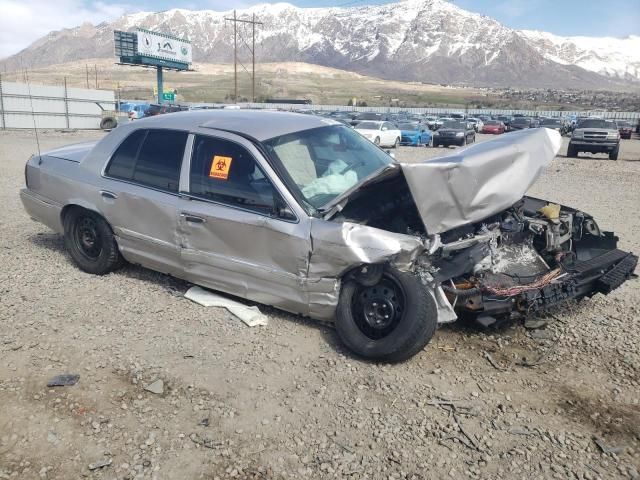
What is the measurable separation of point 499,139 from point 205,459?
3594mm

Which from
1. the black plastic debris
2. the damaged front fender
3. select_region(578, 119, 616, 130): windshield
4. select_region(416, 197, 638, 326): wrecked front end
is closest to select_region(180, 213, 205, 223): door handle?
the damaged front fender

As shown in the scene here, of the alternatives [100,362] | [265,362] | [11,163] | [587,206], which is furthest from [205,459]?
[11,163]

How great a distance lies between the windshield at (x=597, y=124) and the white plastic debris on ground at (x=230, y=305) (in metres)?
20.9

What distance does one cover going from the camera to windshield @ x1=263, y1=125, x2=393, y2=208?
14.2ft

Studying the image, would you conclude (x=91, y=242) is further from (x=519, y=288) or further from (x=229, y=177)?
(x=519, y=288)

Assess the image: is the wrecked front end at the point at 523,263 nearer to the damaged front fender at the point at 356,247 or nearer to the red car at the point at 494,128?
the damaged front fender at the point at 356,247

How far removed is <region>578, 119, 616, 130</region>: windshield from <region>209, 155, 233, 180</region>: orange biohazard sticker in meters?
20.8

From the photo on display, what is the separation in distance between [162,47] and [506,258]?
60991 millimetres

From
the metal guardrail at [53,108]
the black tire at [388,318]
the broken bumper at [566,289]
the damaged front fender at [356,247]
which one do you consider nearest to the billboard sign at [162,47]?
the metal guardrail at [53,108]

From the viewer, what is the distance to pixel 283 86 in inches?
4781

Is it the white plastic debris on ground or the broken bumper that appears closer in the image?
the broken bumper

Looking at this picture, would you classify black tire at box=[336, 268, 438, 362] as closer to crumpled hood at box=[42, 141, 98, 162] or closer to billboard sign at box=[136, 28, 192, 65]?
crumpled hood at box=[42, 141, 98, 162]

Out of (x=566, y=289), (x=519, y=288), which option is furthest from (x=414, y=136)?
(x=519, y=288)

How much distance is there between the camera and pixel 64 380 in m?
3.65
